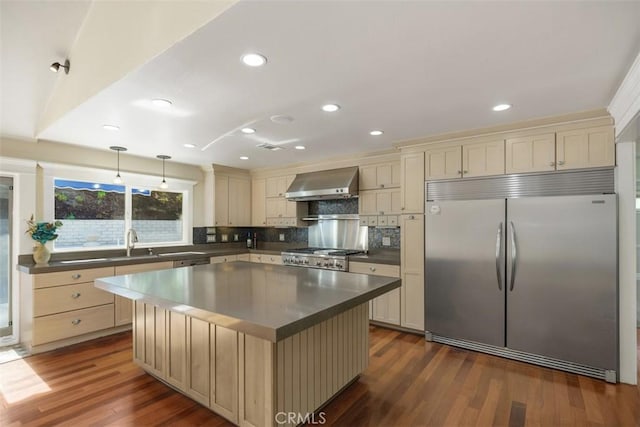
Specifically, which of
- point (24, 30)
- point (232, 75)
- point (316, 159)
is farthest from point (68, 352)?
point (316, 159)

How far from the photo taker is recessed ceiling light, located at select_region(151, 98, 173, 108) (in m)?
2.40

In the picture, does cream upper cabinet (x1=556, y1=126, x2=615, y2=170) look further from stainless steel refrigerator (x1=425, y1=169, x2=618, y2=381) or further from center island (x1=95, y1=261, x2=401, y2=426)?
center island (x1=95, y1=261, x2=401, y2=426)

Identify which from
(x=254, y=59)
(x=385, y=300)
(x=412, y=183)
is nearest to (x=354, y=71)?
(x=254, y=59)

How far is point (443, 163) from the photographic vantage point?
350 cm

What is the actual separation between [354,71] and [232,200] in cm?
407

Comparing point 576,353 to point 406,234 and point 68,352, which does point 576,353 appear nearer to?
point 406,234

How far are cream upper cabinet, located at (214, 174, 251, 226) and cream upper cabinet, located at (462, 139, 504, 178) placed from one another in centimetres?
381

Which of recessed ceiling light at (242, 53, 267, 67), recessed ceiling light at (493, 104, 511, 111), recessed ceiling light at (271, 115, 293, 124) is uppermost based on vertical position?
recessed ceiling light at (493, 104, 511, 111)

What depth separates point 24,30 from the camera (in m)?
2.27

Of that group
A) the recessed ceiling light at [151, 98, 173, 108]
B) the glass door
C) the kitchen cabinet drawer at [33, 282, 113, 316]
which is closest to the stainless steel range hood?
the recessed ceiling light at [151, 98, 173, 108]

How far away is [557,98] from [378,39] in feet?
5.72

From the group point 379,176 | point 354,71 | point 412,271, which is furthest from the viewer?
point 379,176

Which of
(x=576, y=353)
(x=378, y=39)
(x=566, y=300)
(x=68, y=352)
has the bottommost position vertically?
(x=68, y=352)

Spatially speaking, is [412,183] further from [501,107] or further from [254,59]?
[254,59]
